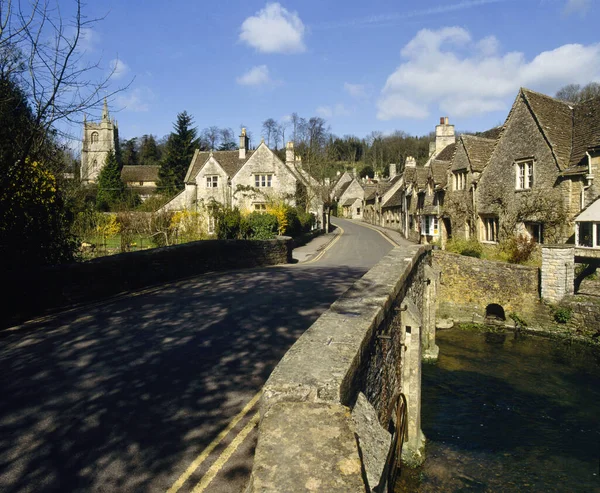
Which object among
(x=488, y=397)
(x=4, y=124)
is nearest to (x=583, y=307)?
(x=488, y=397)

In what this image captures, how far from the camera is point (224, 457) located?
4.86m

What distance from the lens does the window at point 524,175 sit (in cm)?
2583

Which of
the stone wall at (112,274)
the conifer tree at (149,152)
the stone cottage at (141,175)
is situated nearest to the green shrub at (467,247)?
the stone wall at (112,274)

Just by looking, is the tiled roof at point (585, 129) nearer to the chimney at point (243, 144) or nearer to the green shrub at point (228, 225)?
the green shrub at point (228, 225)

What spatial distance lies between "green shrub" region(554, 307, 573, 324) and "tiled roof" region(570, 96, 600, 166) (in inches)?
309

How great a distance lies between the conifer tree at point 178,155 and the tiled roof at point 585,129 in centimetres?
5052

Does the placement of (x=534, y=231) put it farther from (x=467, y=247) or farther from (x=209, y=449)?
(x=209, y=449)

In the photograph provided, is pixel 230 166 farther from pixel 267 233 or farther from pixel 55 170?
pixel 55 170

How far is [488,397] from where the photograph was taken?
14492 mm

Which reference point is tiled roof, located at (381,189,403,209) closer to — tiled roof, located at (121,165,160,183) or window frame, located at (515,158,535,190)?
window frame, located at (515,158,535,190)

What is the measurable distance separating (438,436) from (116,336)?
27.1ft

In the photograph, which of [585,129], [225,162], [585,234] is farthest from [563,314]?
[225,162]

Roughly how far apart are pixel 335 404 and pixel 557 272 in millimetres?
19740

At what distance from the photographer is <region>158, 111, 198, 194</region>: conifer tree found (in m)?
65.8
